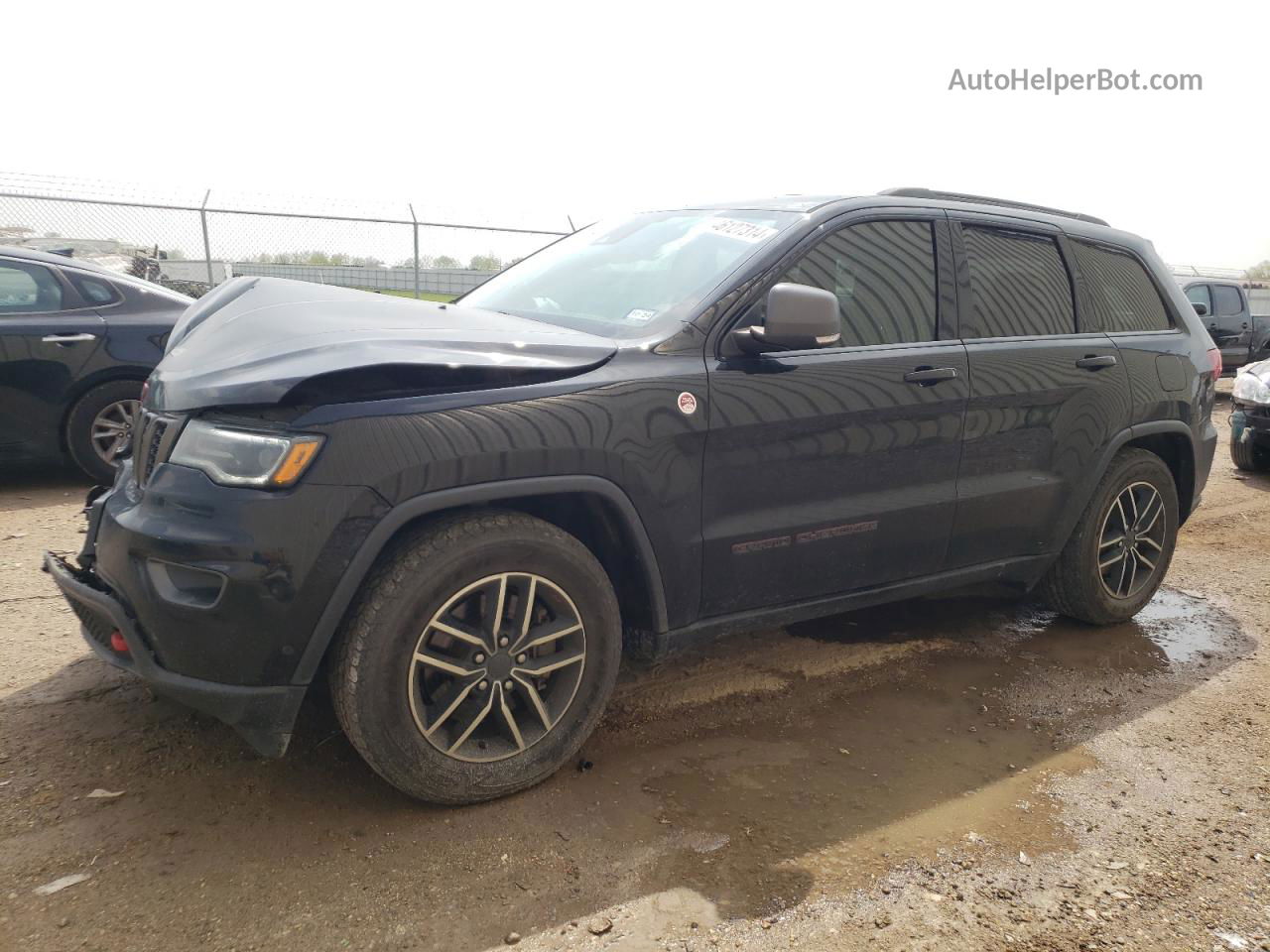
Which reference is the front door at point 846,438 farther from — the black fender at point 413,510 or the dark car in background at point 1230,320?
the dark car in background at point 1230,320

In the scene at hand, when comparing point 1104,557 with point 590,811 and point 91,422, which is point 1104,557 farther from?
point 91,422

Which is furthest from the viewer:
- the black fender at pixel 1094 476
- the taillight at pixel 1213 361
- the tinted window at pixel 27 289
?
the tinted window at pixel 27 289

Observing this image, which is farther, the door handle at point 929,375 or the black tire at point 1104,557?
the black tire at point 1104,557

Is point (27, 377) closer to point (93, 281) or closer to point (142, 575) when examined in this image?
point (93, 281)

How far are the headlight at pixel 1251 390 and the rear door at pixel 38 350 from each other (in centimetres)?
904

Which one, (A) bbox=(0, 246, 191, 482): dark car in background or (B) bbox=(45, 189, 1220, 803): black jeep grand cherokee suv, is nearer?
(B) bbox=(45, 189, 1220, 803): black jeep grand cherokee suv

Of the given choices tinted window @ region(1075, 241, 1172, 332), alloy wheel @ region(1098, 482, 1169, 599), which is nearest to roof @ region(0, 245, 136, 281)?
tinted window @ region(1075, 241, 1172, 332)

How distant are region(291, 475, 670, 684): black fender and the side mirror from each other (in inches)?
26.6

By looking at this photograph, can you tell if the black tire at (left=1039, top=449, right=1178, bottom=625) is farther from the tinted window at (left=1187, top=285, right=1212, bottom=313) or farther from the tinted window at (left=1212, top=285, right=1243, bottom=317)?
the tinted window at (left=1212, top=285, right=1243, bottom=317)

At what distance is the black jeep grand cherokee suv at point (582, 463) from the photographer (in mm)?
2438

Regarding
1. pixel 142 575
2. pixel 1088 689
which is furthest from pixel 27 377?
pixel 1088 689

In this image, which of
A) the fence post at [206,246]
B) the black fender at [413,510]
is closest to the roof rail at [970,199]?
the black fender at [413,510]

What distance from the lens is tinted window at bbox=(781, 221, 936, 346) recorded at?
336 centimetres

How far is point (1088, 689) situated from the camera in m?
3.90
